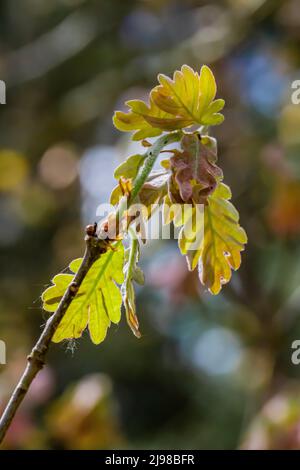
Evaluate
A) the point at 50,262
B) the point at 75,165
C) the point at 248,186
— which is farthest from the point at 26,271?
the point at 248,186

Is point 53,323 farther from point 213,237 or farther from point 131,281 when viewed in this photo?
point 213,237

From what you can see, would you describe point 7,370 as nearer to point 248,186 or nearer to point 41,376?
point 41,376

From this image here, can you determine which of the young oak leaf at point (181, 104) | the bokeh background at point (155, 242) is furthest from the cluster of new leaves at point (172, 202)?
the bokeh background at point (155, 242)

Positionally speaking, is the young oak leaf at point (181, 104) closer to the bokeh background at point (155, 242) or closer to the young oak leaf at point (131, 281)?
the young oak leaf at point (131, 281)

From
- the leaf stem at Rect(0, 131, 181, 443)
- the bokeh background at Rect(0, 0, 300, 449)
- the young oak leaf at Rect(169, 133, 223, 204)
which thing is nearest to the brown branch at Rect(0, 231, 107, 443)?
the leaf stem at Rect(0, 131, 181, 443)

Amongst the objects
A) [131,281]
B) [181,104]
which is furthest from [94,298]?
[181,104]
